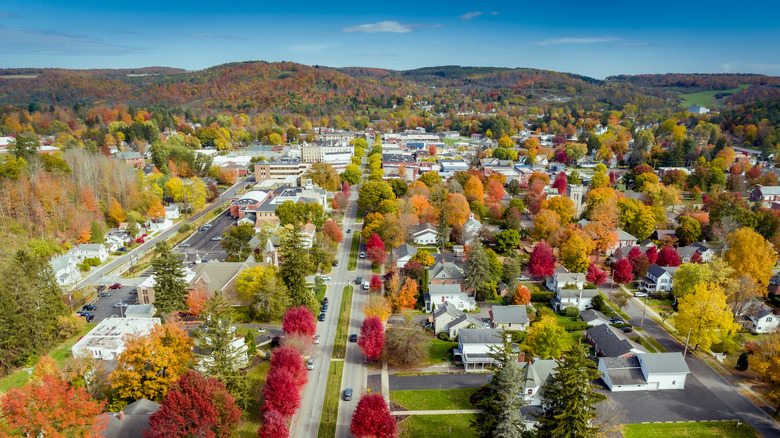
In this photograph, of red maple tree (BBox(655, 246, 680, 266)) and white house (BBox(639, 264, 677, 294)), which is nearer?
white house (BBox(639, 264, 677, 294))

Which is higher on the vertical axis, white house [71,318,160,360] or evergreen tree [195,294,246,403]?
evergreen tree [195,294,246,403]

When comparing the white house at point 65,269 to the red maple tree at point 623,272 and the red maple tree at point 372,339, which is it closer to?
the red maple tree at point 372,339

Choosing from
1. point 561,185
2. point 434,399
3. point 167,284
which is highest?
point 561,185

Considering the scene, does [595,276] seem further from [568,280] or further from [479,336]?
[479,336]

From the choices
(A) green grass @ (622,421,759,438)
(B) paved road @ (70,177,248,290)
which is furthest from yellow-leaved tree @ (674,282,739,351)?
(B) paved road @ (70,177,248,290)

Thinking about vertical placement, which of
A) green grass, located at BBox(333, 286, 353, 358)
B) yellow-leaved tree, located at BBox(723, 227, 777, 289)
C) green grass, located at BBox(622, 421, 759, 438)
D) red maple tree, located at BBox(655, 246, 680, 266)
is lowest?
green grass, located at BBox(622, 421, 759, 438)

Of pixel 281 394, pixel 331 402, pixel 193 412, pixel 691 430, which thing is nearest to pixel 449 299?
pixel 331 402

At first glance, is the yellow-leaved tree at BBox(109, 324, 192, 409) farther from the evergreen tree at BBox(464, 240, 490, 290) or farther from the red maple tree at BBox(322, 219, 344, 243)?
the red maple tree at BBox(322, 219, 344, 243)
